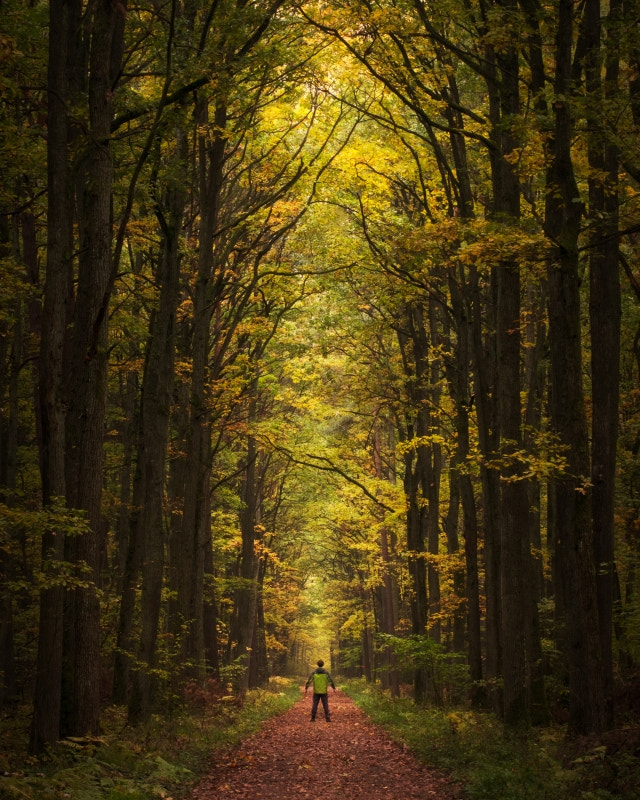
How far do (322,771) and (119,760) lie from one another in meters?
3.91

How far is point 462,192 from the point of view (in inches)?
609

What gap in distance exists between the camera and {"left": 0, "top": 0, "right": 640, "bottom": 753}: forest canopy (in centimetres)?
→ 1017

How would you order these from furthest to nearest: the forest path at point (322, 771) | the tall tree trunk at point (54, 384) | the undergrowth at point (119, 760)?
the forest path at point (322, 771)
the tall tree trunk at point (54, 384)
the undergrowth at point (119, 760)

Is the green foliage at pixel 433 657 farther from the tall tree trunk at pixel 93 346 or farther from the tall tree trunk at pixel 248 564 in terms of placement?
the tall tree trunk at pixel 93 346

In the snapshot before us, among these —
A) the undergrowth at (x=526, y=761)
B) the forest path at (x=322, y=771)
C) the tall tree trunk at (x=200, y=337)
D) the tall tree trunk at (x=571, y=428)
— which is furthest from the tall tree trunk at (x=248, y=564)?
the tall tree trunk at (x=571, y=428)

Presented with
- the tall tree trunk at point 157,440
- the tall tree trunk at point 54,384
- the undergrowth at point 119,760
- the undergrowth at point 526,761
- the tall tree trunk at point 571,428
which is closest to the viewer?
the undergrowth at point 119,760

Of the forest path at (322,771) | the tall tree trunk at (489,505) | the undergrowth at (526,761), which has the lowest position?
the forest path at (322,771)

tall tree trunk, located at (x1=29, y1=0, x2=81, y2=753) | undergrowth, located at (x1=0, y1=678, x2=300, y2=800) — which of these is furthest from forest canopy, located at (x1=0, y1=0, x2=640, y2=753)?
undergrowth, located at (x1=0, y1=678, x2=300, y2=800)

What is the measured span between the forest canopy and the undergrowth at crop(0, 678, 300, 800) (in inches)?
22.1

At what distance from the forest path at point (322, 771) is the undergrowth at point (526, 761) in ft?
1.42

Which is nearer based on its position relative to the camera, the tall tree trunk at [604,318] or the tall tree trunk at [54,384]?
the tall tree trunk at [54,384]

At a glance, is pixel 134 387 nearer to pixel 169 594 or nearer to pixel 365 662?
pixel 169 594

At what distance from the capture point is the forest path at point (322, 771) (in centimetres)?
953

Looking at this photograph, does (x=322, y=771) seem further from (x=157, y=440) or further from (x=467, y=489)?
(x=467, y=489)
